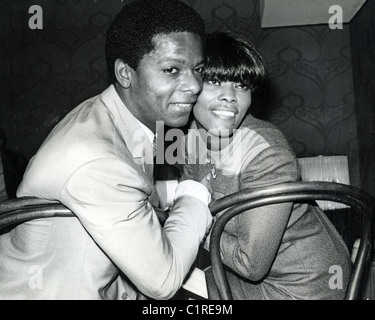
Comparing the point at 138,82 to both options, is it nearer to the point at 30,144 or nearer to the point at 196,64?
the point at 196,64

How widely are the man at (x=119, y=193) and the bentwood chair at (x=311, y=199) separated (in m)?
0.10

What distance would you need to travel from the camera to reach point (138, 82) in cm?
103

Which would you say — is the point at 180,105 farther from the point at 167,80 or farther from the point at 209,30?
the point at 209,30

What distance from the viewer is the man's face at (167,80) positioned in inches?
38.6

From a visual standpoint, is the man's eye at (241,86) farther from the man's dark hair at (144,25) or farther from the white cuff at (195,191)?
the white cuff at (195,191)

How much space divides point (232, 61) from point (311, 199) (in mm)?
631

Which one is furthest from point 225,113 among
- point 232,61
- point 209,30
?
point 209,30

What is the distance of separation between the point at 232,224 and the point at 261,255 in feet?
0.64

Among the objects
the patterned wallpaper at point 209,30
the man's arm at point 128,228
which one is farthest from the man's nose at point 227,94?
the patterned wallpaper at point 209,30

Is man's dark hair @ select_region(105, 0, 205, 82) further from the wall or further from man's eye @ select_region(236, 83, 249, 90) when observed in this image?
the wall

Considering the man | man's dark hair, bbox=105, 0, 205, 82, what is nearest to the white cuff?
the man

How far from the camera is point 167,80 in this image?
100cm

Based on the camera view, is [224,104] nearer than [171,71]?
No

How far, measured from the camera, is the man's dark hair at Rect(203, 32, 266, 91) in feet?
3.84
